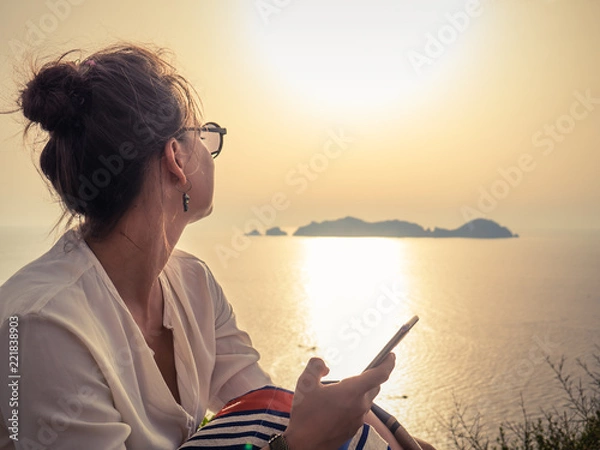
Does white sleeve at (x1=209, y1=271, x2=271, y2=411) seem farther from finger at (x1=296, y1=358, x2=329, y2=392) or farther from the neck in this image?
finger at (x1=296, y1=358, x2=329, y2=392)

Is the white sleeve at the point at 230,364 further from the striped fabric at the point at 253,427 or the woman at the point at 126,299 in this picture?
the striped fabric at the point at 253,427

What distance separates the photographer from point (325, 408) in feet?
3.76

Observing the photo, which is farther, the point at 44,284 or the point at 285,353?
the point at 285,353

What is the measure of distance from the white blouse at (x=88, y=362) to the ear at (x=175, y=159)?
295mm

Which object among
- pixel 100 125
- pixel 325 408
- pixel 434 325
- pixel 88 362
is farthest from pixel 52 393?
pixel 434 325

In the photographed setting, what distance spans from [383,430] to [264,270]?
41.0 m

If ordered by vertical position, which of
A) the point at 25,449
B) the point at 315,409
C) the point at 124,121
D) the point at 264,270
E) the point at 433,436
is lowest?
the point at 264,270

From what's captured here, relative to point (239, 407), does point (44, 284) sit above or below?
above

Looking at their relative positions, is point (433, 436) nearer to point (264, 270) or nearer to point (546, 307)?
point (546, 307)

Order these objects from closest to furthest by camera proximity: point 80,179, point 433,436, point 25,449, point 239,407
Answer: point 25,449 < point 239,407 < point 80,179 < point 433,436

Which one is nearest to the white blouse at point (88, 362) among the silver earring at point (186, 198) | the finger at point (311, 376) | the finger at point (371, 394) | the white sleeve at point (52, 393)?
the white sleeve at point (52, 393)

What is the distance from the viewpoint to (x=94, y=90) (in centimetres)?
136

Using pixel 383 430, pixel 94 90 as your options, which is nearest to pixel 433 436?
pixel 383 430

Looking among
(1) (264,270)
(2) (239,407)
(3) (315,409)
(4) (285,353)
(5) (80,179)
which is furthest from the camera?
(1) (264,270)
